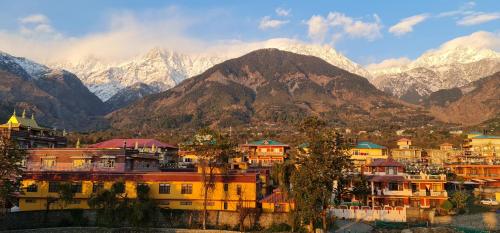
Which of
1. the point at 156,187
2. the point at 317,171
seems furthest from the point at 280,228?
the point at 156,187

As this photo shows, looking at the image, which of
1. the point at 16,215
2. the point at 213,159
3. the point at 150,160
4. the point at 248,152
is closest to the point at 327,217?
the point at 213,159

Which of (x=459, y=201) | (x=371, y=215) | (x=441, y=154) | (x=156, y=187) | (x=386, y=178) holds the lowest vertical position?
(x=371, y=215)

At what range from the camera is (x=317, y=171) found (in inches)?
1967

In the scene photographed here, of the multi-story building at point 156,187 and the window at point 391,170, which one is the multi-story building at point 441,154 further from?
the multi-story building at point 156,187

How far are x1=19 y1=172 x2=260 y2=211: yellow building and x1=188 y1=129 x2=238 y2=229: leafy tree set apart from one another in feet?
3.13

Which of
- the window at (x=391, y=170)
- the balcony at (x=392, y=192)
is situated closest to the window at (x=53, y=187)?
the balcony at (x=392, y=192)

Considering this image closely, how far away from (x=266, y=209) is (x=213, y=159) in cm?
806

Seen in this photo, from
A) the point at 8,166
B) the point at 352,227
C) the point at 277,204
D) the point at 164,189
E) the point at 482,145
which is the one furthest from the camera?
the point at 482,145

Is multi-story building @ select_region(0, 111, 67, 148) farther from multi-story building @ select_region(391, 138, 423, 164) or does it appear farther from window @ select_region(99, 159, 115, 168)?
multi-story building @ select_region(391, 138, 423, 164)

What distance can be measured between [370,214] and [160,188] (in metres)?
24.0

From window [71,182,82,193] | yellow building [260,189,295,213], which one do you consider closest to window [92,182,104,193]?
window [71,182,82,193]

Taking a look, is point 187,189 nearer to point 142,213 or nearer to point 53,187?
point 142,213

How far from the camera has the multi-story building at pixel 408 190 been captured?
6169 centimetres

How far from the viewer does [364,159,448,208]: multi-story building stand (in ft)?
202
